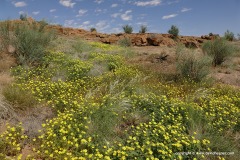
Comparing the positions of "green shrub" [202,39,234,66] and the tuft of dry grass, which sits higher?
the tuft of dry grass

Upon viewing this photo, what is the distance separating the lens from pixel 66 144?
395 centimetres

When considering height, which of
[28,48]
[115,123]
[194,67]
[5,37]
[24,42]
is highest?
[5,37]

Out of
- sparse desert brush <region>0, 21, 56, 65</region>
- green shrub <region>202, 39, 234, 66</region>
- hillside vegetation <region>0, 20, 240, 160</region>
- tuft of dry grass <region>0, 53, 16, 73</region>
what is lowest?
hillside vegetation <region>0, 20, 240, 160</region>

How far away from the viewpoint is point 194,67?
876 centimetres

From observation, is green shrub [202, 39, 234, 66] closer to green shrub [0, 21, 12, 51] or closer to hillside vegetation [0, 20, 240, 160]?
hillside vegetation [0, 20, 240, 160]

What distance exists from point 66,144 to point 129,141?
1.00 m

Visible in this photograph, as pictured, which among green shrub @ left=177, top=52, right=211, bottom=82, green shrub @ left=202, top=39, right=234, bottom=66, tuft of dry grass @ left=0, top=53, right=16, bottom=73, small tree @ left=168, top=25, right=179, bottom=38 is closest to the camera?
tuft of dry grass @ left=0, top=53, right=16, bottom=73

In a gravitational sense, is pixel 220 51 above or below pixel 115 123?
above

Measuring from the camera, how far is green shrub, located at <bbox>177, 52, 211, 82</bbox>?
8.58 m

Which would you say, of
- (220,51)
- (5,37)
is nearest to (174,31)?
(220,51)

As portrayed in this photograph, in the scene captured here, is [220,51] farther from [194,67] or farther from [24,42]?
[24,42]

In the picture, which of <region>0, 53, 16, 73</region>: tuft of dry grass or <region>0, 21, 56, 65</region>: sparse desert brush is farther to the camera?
<region>0, 21, 56, 65</region>: sparse desert brush

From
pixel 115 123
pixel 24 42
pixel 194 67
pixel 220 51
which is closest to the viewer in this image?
pixel 115 123

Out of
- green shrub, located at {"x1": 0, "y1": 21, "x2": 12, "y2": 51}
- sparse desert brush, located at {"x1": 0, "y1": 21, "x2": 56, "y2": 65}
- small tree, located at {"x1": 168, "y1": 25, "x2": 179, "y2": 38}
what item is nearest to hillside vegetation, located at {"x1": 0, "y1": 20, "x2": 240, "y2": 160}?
sparse desert brush, located at {"x1": 0, "y1": 21, "x2": 56, "y2": 65}
